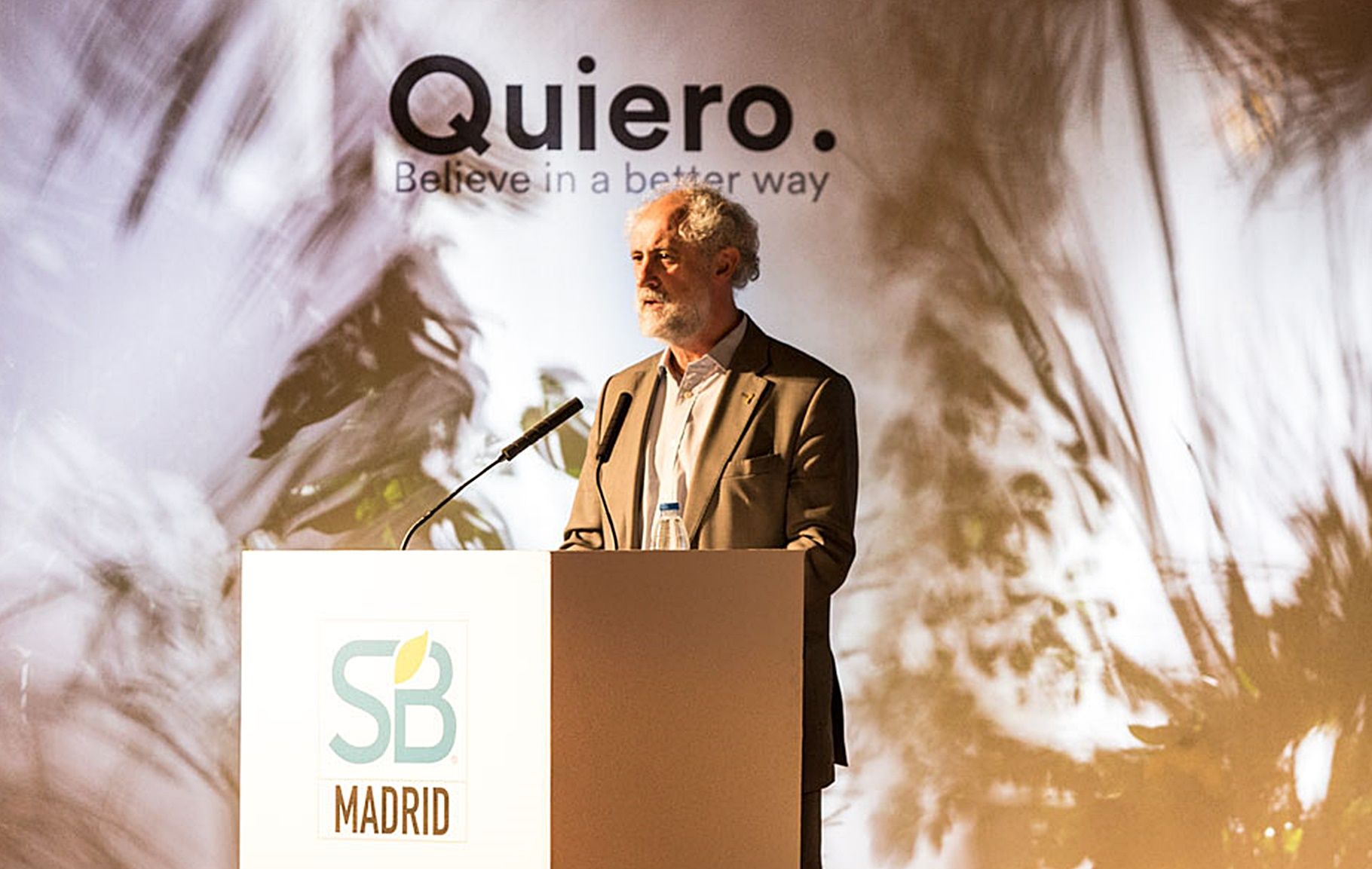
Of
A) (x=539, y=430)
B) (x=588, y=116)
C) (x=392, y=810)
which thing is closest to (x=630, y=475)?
(x=539, y=430)

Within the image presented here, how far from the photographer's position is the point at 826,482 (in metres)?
3.07

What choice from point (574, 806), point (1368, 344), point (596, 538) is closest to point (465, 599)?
point (574, 806)

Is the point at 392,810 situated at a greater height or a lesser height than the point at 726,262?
lesser

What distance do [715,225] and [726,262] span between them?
0.08 meters

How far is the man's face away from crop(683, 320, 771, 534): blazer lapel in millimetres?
119

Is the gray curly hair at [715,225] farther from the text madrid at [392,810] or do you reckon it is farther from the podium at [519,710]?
the text madrid at [392,810]

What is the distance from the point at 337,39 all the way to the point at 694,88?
0.94 m

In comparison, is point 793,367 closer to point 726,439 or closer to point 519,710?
point 726,439

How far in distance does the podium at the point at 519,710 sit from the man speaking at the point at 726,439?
93cm

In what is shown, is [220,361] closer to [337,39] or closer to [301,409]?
[301,409]

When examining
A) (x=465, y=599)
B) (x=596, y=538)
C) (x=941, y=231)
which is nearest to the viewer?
(x=465, y=599)

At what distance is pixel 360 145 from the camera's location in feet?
Answer: 13.4

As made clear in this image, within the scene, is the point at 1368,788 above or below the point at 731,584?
below

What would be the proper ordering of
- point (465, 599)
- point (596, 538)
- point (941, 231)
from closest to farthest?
point (465, 599), point (596, 538), point (941, 231)
